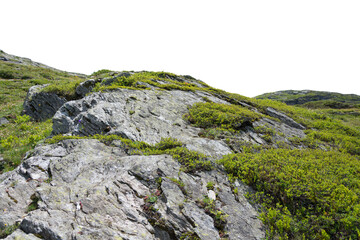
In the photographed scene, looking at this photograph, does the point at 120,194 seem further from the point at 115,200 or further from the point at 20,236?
the point at 20,236

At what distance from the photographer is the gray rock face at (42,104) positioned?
22.2 meters

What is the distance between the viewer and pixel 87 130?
1238 cm

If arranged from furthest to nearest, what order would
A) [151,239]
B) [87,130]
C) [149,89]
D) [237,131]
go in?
[149,89]
[237,131]
[87,130]
[151,239]

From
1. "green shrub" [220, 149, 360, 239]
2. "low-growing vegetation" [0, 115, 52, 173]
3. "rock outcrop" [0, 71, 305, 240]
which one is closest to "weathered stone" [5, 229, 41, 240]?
"rock outcrop" [0, 71, 305, 240]

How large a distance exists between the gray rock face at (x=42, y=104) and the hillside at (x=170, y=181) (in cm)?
781

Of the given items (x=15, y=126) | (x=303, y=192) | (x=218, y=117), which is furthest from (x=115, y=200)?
(x=15, y=126)

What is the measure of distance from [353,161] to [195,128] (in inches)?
419

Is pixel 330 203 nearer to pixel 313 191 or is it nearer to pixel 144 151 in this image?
pixel 313 191

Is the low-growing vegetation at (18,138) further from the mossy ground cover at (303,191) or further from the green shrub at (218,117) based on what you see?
the mossy ground cover at (303,191)

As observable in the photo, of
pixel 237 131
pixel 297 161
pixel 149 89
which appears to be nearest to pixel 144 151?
pixel 237 131

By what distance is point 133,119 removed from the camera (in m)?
13.3

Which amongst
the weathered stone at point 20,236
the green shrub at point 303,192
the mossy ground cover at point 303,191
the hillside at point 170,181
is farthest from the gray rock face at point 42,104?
the mossy ground cover at point 303,191

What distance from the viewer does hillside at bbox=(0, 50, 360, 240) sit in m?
6.14

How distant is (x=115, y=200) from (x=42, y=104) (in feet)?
73.0
